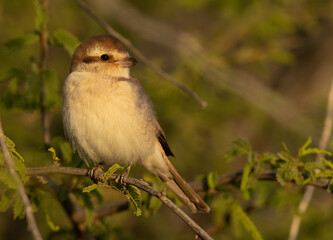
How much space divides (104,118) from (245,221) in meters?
1.61

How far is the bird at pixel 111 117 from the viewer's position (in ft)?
15.4

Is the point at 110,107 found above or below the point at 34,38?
below

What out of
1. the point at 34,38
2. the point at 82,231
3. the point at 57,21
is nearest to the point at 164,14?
the point at 57,21

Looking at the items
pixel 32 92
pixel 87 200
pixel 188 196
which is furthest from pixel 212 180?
pixel 32 92

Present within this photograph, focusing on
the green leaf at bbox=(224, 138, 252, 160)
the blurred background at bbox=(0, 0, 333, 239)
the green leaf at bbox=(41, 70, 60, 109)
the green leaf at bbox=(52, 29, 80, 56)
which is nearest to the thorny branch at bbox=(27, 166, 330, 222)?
the green leaf at bbox=(224, 138, 252, 160)

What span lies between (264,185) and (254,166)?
0.69m

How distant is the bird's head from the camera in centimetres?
509

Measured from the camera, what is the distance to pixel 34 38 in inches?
193

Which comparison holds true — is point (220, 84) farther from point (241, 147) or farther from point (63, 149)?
point (63, 149)

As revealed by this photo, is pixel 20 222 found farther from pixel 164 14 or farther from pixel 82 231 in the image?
pixel 164 14

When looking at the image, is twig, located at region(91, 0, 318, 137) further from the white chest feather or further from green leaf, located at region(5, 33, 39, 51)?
green leaf, located at region(5, 33, 39, 51)

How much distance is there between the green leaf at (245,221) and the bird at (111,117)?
359mm

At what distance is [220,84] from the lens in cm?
670

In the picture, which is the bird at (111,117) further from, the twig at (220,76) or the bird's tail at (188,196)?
the twig at (220,76)
